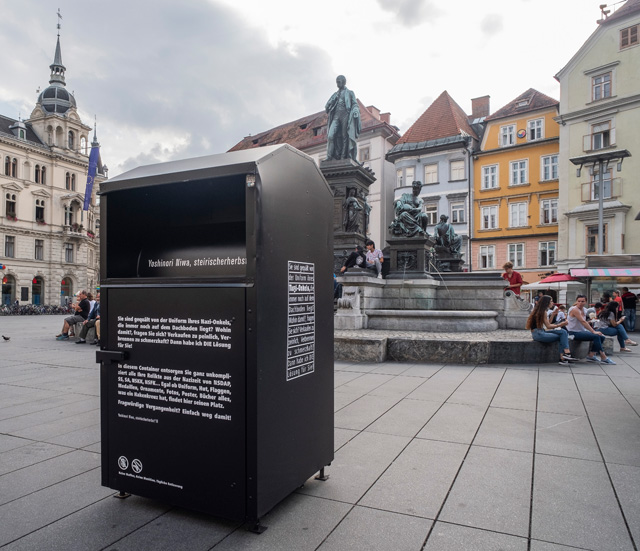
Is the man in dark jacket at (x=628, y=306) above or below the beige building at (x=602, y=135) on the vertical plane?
below

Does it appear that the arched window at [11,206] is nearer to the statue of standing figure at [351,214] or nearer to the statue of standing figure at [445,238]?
the statue of standing figure at [351,214]

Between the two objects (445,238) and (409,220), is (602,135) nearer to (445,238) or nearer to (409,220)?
(445,238)

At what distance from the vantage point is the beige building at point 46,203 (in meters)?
53.5

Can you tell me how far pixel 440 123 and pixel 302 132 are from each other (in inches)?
606

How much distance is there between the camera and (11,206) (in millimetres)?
54219

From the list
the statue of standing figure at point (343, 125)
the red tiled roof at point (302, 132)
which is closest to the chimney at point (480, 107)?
the red tiled roof at point (302, 132)

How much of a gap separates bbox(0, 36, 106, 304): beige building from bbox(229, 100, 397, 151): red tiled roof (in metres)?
20.7

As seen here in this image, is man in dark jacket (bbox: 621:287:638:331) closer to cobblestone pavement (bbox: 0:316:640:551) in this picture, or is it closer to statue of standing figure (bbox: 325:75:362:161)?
statue of standing figure (bbox: 325:75:362:161)

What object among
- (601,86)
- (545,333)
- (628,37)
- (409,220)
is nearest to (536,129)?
(601,86)

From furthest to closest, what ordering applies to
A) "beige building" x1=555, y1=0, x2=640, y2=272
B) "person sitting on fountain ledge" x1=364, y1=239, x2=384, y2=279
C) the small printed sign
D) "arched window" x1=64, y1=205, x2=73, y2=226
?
"arched window" x1=64, y1=205, x2=73, y2=226
"beige building" x1=555, y1=0, x2=640, y2=272
"person sitting on fountain ledge" x1=364, y1=239, x2=384, y2=279
the small printed sign

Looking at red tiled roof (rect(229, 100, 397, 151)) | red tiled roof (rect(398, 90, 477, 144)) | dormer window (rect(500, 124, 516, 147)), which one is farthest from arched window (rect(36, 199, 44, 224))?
dormer window (rect(500, 124, 516, 147))

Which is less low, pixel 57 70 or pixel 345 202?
pixel 57 70

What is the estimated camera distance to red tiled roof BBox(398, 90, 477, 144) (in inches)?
1745

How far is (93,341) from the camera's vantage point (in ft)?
42.2
